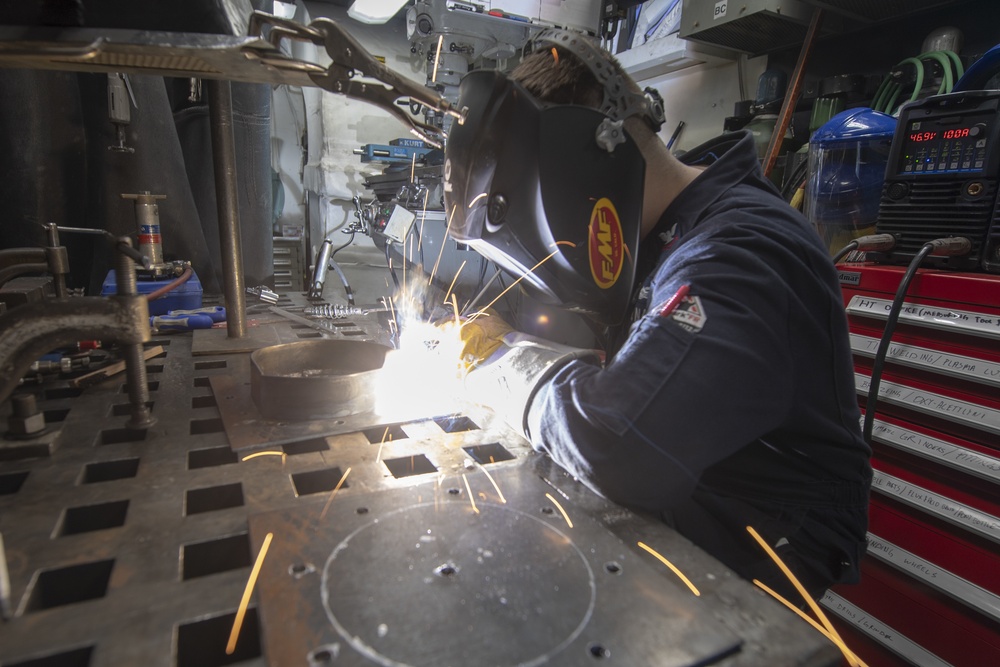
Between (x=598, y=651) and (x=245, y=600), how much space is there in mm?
355

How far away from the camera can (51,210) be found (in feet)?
6.98

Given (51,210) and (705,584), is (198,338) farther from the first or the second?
(705,584)

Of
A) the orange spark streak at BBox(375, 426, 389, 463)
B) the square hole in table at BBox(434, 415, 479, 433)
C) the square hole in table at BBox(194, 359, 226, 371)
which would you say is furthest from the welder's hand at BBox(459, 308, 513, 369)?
the square hole in table at BBox(194, 359, 226, 371)

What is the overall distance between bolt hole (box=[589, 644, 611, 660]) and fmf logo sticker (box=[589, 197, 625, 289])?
721 mm

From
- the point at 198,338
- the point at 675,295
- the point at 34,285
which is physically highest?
the point at 675,295

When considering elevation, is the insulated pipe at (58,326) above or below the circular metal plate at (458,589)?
above

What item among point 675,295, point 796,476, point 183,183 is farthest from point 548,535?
point 183,183

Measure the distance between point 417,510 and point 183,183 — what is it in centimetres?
225

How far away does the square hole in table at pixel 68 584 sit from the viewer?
583 mm

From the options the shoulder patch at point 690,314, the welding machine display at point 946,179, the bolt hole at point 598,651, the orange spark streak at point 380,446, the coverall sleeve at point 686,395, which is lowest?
the orange spark streak at point 380,446

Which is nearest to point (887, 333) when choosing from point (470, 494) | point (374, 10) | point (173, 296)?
point (470, 494)

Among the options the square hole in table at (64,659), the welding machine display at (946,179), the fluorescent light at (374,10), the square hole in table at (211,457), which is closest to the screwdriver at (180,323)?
the square hole in table at (211,457)

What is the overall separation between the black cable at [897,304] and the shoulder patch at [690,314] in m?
1.04

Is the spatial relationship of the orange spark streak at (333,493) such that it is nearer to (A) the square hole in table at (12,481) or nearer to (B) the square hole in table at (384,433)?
(B) the square hole in table at (384,433)
